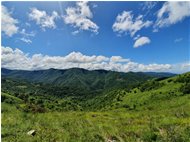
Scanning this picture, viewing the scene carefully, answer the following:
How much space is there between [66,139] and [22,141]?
1.51 metres

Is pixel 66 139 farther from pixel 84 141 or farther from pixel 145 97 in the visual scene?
pixel 145 97

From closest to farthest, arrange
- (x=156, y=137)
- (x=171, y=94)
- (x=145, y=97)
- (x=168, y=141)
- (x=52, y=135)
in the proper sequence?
1. (x=168, y=141)
2. (x=156, y=137)
3. (x=52, y=135)
4. (x=171, y=94)
5. (x=145, y=97)

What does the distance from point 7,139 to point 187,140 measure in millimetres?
6050

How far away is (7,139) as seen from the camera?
367 inches

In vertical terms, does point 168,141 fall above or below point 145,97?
above

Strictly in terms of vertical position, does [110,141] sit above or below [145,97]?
above

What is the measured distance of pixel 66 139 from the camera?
30.1 feet

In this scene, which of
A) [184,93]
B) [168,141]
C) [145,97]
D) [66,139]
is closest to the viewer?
[168,141]

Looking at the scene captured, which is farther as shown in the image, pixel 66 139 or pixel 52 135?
pixel 52 135

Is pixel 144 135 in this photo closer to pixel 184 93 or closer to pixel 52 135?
pixel 52 135

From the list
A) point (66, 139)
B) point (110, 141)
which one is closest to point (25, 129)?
point (66, 139)

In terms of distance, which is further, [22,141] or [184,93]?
[184,93]

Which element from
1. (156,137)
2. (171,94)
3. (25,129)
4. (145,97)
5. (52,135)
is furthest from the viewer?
(145,97)

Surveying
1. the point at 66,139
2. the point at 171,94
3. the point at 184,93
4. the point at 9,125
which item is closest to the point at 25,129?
the point at 9,125
